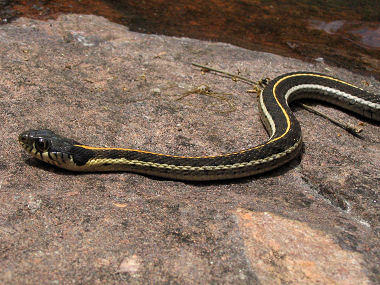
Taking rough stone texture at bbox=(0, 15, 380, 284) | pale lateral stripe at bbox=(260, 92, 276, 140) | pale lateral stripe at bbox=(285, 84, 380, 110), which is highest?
pale lateral stripe at bbox=(285, 84, 380, 110)

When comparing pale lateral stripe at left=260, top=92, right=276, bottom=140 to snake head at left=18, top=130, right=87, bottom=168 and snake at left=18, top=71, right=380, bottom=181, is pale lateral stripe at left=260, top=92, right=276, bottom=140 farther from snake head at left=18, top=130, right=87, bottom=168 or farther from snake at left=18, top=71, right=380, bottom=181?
snake head at left=18, top=130, right=87, bottom=168

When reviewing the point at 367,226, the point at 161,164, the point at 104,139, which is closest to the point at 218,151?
the point at 161,164

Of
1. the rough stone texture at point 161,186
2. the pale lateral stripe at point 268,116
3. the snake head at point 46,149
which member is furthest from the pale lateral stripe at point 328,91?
the snake head at point 46,149

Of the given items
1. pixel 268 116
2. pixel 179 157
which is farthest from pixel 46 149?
pixel 268 116

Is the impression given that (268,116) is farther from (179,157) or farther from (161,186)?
(161,186)

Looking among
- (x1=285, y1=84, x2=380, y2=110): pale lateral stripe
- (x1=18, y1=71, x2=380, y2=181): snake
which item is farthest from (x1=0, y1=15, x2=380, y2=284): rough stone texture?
(x1=285, y1=84, x2=380, y2=110): pale lateral stripe

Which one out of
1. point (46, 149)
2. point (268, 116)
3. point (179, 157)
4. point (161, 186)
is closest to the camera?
point (46, 149)

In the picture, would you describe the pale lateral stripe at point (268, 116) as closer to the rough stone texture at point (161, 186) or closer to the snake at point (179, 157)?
the snake at point (179, 157)

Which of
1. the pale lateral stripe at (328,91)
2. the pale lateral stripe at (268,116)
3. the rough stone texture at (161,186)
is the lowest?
the rough stone texture at (161,186)
